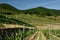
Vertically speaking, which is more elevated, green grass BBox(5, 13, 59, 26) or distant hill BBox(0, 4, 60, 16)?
distant hill BBox(0, 4, 60, 16)

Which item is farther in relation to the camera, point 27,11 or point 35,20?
point 27,11

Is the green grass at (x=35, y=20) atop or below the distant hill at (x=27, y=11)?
below

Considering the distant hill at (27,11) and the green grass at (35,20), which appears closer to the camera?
the distant hill at (27,11)

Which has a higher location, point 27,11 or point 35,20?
point 27,11

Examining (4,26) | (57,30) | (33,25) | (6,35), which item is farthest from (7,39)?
(57,30)

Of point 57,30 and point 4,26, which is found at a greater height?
point 4,26

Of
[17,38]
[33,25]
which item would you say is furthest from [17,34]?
[33,25]

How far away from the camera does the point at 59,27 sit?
3903 cm

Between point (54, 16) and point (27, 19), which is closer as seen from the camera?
point (27, 19)

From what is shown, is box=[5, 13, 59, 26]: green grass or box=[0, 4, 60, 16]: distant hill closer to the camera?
box=[0, 4, 60, 16]: distant hill

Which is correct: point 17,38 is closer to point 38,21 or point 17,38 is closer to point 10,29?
point 10,29

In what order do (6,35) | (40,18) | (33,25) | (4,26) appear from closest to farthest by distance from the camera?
(4,26)
(6,35)
(33,25)
(40,18)

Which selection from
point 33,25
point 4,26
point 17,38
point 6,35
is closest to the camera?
point 4,26

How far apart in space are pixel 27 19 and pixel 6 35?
17.8m
